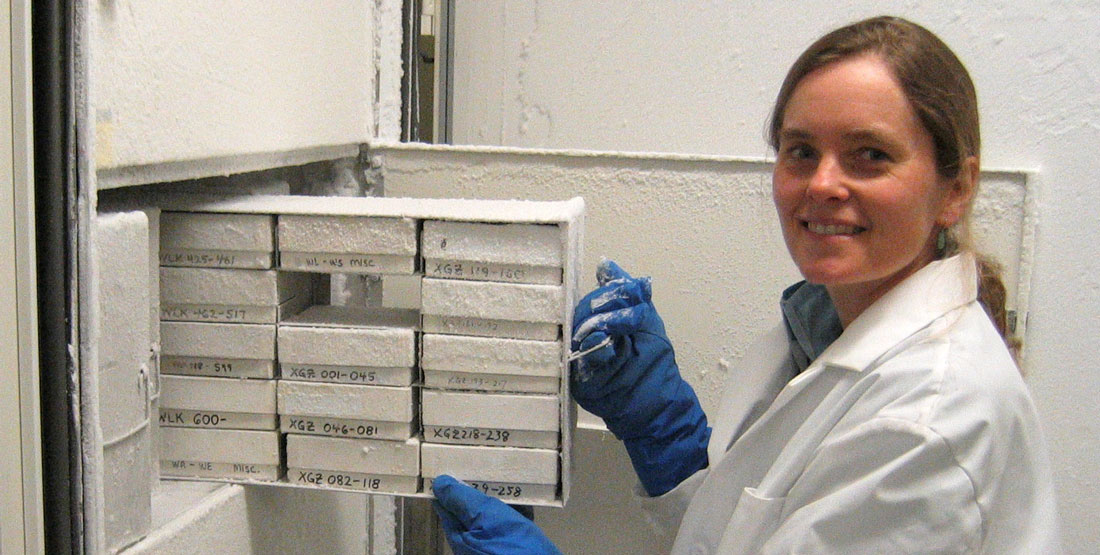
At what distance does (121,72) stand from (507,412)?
23.5 inches

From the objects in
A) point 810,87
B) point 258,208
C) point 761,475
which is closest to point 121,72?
point 258,208

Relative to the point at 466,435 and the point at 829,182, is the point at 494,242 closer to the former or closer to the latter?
the point at 466,435

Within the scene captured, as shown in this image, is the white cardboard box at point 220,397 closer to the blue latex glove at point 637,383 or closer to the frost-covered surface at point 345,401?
the frost-covered surface at point 345,401

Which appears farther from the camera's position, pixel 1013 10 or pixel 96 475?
pixel 1013 10

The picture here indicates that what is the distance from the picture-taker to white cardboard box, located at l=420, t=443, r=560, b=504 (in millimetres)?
1191

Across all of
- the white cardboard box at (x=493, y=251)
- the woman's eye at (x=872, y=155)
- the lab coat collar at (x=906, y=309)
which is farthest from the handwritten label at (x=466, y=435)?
the woman's eye at (x=872, y=155)

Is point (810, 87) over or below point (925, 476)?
over

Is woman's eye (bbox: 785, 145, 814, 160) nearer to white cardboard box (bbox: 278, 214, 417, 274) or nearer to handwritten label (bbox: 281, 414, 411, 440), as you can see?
white cardboard box (bbox: 278, 214, 417, 274)

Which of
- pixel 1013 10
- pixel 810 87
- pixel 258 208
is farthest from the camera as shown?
pixel 1013 10

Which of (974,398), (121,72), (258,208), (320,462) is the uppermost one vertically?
(121,72)

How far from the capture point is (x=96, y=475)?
881 mm

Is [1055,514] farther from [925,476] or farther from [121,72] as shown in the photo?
[121,72]

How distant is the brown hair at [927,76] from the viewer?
0.98 meters

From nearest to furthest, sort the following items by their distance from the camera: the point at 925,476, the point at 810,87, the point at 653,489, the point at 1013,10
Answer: the point at 925,476 → the point at 810,87 → the point at 653,489 → the point at 1013,10
